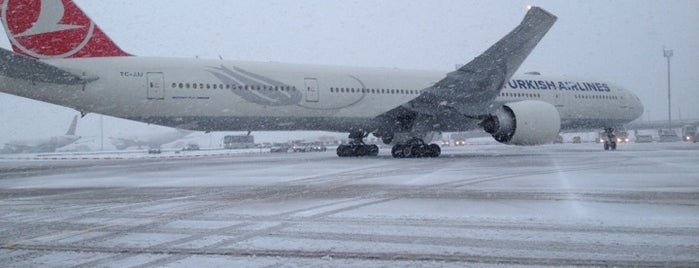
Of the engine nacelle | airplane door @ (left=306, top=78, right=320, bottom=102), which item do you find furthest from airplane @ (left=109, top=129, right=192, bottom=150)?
the engine nacelle

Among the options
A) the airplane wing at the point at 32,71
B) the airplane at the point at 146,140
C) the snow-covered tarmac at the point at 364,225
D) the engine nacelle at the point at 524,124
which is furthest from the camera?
the airplane at the point at 146,140

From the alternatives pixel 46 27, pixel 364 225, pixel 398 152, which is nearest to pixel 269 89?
pixel 398 152

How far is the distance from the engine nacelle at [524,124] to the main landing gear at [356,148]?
5.29m

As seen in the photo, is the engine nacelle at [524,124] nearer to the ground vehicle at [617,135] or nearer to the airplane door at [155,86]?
the ground vehicle at [617,135]

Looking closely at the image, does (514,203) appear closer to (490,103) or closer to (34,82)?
(490,103)

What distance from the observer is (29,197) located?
7605 millimetres

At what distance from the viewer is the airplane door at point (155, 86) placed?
14391 millimetres

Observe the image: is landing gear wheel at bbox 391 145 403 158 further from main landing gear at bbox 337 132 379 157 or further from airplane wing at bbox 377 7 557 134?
main landing gear at bbox 337 132 379 157

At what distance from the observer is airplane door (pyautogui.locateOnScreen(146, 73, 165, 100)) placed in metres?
14.4

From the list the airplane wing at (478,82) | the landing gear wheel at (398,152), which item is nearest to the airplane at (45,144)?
the landing gear wheel at (398,152)

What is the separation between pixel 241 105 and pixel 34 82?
5470 mm

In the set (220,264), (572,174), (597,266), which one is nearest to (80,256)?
(220,264)

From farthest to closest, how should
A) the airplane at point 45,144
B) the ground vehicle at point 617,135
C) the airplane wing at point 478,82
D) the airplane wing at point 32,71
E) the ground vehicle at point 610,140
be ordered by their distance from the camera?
the airplane at point 45,144, the ground vehicle at point 617,135, the ground vehicle at point 610,140, the airplane wing at point 478,82, the airplane wing at point 32,71

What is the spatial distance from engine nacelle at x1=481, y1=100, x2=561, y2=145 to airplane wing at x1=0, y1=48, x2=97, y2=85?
11.8 metres
